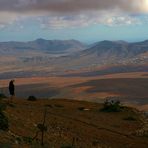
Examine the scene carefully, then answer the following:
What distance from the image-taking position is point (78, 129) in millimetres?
24734

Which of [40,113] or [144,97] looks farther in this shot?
[144,97]

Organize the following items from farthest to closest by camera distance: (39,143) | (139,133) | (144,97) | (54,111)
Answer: (144,97)
(54,111)
(139,133)
(39,143)

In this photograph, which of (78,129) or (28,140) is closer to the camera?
(28,140)

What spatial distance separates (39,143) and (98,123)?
10412 mm

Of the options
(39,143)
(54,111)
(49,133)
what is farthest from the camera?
(54,111)

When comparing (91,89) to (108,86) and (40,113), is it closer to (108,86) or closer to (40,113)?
(108,86)

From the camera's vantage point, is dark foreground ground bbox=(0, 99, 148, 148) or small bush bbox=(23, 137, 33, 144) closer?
small bush bbox=(23, 137, 33, 144)

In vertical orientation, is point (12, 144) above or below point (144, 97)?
above

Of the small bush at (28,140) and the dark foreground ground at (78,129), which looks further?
the dark foreground ground at (78,129)

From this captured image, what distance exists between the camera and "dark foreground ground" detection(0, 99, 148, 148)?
19339 millimetres

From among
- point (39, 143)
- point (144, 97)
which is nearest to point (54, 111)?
point (39, 143)

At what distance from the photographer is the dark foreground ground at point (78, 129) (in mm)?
19339

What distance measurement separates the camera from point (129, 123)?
Answer: 2972cm

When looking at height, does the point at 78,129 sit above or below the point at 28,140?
below
